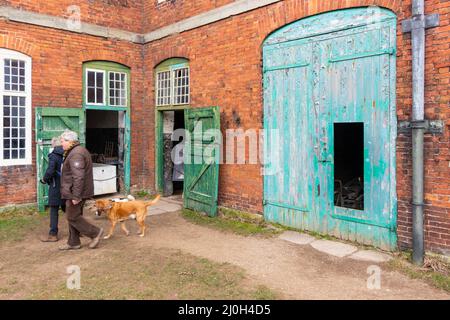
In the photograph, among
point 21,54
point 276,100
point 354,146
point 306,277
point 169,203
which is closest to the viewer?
point 306,277

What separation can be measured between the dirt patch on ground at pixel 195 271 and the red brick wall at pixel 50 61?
96.0 inches

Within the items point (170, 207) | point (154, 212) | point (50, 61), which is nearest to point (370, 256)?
point (154, 212)

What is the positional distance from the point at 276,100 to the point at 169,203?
14.4ft

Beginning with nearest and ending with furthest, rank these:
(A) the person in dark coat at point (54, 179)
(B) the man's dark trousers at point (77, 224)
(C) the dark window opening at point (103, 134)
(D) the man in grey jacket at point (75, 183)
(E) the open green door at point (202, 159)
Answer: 1. (D) the man in grey jacket at point (75, 183)
2. (B) the man's dark trousers at point (77, 224)
3. (A) the person in dark coat at point (54, 179)
4. (E) the open green door at point (202, 159)
5. (C) the dark window opening at point (103, 134)

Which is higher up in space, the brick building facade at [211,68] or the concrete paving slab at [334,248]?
the brick building facade at [211,68]

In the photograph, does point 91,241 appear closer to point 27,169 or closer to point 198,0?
point 27,169

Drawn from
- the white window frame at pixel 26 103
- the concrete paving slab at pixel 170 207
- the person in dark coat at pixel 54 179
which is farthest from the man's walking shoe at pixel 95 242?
the white window frame at pixel 26 103

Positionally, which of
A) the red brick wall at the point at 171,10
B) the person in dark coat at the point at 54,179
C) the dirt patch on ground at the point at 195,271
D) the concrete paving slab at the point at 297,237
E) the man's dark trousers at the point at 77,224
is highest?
the red brick wall at the point at 171,10

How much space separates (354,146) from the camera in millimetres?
6629

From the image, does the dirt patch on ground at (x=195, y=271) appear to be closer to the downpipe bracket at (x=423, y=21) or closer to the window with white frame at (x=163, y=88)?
the downpipe bracket at (x=423, y=21)

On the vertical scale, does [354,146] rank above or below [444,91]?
below

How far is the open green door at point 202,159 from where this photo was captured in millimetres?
8164

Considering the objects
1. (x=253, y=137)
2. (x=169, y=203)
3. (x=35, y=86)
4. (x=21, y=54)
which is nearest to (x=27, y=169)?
(x=35, y=86)

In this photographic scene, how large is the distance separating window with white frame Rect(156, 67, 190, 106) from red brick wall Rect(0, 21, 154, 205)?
1076 mm
